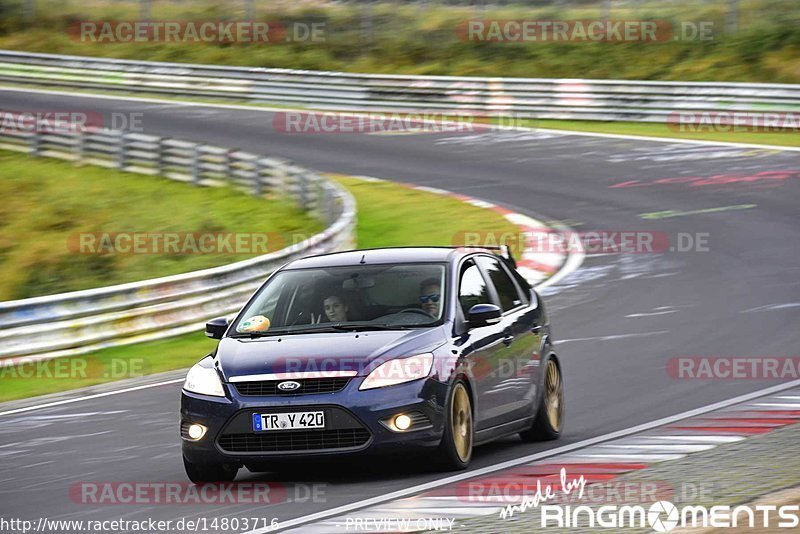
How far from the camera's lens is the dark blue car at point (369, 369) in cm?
830

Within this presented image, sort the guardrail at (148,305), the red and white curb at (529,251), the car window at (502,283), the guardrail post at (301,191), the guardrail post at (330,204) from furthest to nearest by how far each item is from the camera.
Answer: the guardrail post at (301,191)
the guardrail post at (330,204)
the red and white curb at (529,251)
the guardrail at (148,305)
the car window at (502,283)

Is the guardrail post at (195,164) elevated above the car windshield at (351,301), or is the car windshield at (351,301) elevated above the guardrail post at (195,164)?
the car windshield at (351,301)

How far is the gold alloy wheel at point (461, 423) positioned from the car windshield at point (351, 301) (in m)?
0.54

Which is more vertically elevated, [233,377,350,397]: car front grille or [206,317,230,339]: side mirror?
[206,317,230,339]: side mirror

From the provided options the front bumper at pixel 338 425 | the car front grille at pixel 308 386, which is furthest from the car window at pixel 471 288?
the car front grille at pixel 308 386

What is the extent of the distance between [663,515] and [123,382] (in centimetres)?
832

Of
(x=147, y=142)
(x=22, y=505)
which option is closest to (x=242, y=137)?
(x=147, y=142)

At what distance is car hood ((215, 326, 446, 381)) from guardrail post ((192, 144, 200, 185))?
19.1 m

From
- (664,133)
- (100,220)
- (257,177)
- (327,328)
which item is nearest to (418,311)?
(327,328)

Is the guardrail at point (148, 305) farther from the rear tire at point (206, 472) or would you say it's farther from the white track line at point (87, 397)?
the rear tire at point (206, 472)

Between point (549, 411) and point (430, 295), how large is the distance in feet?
4.77

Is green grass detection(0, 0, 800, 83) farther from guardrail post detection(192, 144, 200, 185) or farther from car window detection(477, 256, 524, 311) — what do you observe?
car window detection(477, 256, 524, 311)

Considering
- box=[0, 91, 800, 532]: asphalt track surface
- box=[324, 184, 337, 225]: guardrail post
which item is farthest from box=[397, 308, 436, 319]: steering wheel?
box=[324, 184, 337, 225]: guardrail post

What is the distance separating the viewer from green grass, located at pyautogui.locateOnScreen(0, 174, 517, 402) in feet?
48.6
